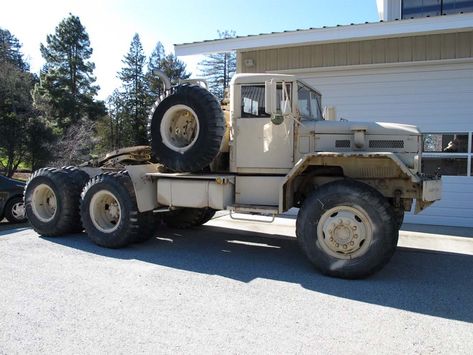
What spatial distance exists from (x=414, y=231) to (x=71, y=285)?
261 inches

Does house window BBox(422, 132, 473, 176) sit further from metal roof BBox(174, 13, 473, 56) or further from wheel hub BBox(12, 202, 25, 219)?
wheel hub BBox(12, 202, 25, 219)

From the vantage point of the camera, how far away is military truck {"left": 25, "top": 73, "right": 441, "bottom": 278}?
5520 millimetres

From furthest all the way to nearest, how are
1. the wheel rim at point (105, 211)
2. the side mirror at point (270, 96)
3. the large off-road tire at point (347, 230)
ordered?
1. the wheel rim at point (105, 211)
2. the side mirror at point (270, 96)
3. the large off-road tire at point (347, 230)

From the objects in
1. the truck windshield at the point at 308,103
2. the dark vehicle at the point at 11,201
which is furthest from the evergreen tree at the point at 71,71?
the truck windshield at the point at 308,103

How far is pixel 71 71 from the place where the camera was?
42.6 m

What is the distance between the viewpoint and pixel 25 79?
2578cm

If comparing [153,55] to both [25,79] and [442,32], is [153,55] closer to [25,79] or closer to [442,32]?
[25,79]

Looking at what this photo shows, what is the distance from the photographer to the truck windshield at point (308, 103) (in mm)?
6551

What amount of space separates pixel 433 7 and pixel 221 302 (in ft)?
31.5

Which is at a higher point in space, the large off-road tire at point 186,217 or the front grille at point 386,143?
the front grille at point 386,143

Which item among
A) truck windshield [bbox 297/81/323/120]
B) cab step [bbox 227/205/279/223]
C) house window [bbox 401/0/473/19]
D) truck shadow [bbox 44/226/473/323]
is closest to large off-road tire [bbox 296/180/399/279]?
truck shadow [bbox 44/226/473/323]

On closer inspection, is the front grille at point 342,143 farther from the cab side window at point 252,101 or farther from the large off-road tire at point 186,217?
the large off-road tire at point 186,217

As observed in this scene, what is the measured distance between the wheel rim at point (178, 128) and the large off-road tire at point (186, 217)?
1.95 metres

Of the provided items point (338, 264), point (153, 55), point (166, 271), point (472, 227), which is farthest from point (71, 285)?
point (153, 55)
